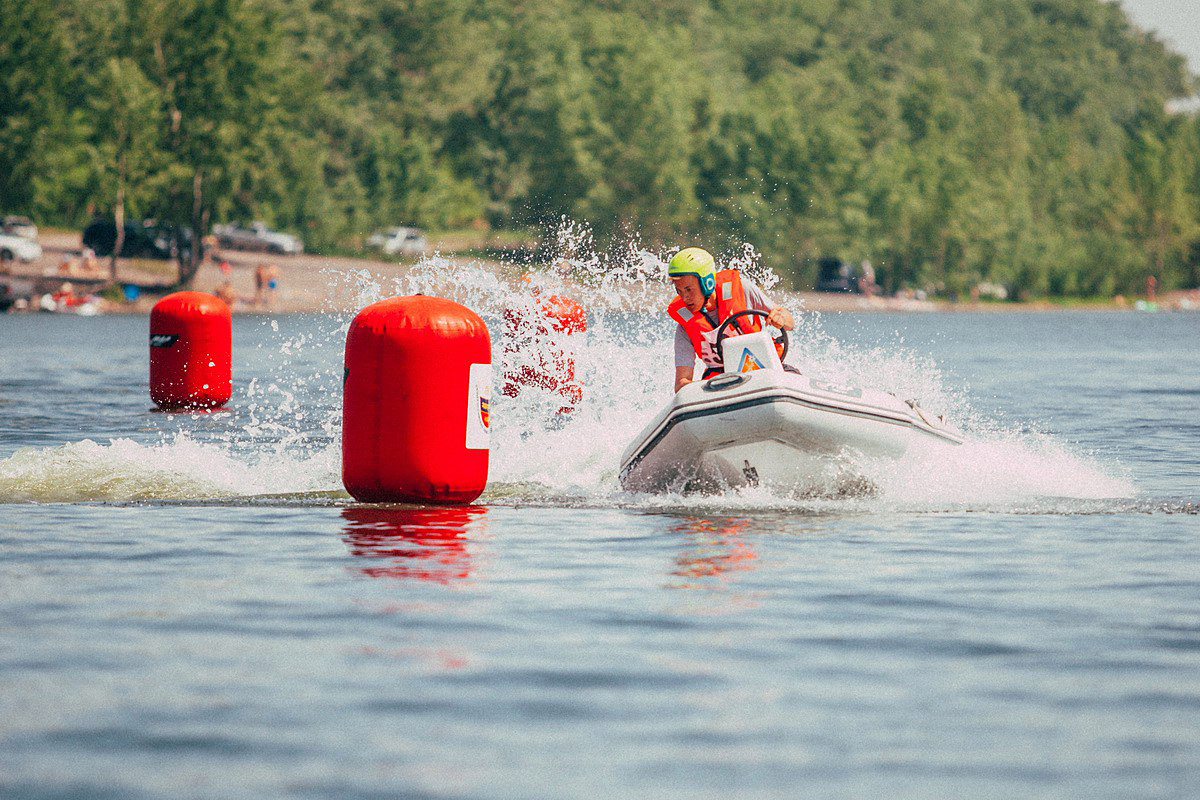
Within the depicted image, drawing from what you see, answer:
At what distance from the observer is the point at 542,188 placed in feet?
315

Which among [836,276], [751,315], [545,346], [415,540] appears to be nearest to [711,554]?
[415,540]

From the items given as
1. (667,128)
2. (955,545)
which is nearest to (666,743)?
(955,545)

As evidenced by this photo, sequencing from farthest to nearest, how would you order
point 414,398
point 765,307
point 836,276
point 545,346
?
point 836,276 < point 545,346 < point 765,307 < point 414,398

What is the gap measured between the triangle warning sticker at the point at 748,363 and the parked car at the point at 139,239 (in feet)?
203

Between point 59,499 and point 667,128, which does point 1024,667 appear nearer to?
point 59,499

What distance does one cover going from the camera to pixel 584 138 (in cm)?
9531

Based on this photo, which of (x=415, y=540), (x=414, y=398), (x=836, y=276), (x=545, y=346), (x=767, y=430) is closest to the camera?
(x=415, y=540)

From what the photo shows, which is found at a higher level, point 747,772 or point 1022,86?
point 1022,86

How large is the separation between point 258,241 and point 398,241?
7443 millimetres

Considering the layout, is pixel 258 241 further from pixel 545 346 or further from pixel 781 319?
pixel 781 319

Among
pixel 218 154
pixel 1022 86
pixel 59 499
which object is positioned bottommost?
pixel 59 499

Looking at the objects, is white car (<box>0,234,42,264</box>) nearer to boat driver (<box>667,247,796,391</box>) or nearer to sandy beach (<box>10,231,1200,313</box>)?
sandy beach (<box>10,231,1200,313</box>)

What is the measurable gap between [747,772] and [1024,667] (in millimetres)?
1951

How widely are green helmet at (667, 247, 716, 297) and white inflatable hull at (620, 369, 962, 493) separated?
0.86 m
